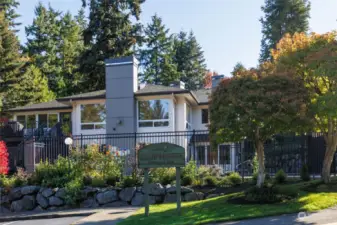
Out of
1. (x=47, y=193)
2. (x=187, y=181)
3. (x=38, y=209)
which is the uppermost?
(x=187, y=181)

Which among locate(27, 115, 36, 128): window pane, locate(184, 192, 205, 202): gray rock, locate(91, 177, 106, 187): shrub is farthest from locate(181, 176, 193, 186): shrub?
locate(27, 115, 36, 128): window pane

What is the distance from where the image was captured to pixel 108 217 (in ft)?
41.9

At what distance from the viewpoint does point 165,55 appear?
171ft

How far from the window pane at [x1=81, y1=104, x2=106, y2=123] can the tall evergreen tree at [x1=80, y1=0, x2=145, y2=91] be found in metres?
11.2

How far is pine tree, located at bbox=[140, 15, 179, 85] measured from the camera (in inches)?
2003

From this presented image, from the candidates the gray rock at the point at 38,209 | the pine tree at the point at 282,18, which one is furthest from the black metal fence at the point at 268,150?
the pine tree at the point at 282,18

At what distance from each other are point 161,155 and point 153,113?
1643cm

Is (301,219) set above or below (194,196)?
above

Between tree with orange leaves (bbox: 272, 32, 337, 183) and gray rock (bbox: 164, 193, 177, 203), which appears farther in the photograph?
gray rock (bbox: 164, 193, 177, 203)

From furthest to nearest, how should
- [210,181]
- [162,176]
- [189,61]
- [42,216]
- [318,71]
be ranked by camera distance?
[189,61]
[162,176]
[210,181]
[42,216]
[318,71]

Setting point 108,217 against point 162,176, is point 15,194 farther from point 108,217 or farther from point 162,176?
point 162,176

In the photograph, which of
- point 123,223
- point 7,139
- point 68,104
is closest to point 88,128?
point 68,104

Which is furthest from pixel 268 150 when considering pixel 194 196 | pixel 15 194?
pixel 15 194

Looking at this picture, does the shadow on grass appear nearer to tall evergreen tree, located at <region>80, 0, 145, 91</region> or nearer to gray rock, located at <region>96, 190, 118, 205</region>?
gray rock, located at <region>96, 190, 118, 205</region>
